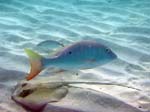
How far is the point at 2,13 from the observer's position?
8102 mm

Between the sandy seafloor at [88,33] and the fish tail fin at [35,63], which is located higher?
the fish tail fin at [35,63]

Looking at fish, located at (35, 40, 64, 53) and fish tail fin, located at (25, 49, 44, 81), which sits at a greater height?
fish tail fin, located at (25, 49, 44, 81)

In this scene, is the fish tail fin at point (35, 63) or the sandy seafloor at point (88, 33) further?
the sandy seafloor at point (88, 33)

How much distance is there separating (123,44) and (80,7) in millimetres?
5148

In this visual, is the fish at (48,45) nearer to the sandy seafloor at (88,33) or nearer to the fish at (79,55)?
the sandy seafloor at (88,33)

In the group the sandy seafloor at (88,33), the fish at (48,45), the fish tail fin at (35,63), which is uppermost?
the fish tail fin at (35,63)

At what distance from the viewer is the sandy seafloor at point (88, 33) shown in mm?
3408

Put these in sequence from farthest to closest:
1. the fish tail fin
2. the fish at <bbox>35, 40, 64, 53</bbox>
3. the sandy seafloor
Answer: the fish at <bbox>35, 40, 64, 53</bbox> < the sandy seafloor < the fish tail fin

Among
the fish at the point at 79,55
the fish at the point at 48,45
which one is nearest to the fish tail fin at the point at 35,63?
the fish at the point at 79,55

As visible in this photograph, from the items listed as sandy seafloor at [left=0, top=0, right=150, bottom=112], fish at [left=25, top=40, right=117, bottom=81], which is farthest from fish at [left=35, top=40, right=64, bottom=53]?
fish at [left=25, top=40, right=117, bottom=81]

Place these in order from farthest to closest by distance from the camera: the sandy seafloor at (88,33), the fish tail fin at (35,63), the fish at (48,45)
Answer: the fish at (48,45)
the sandy seafloor at (88,33)
the fish tail fin at (35,63)

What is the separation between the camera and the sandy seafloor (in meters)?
3.41

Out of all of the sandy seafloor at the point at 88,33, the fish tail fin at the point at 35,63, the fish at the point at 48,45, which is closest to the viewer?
the fish tail fin at the point at 35,63

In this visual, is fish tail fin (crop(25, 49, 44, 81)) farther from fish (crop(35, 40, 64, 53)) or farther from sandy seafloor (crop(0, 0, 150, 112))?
fish (crop(35, 40, 64, 53))
